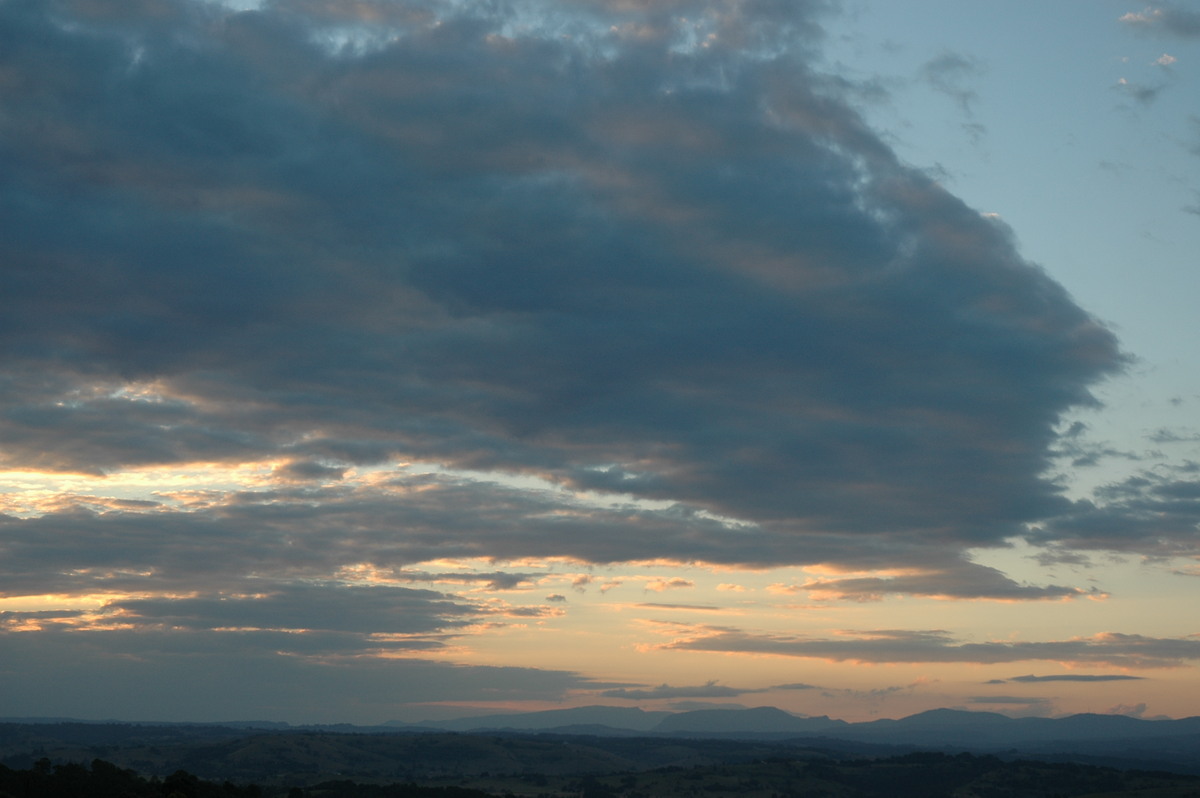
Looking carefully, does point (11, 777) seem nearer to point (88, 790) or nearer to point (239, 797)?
point (88, 790)

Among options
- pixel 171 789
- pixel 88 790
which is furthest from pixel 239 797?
pixel 171 789

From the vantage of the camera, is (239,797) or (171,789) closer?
(171,789)

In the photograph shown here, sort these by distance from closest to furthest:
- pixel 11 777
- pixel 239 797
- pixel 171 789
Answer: pixel 171 789 → pixel 11 777 → pixel 239 797

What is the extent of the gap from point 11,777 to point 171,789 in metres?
22.7

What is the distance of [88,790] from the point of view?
111 meters

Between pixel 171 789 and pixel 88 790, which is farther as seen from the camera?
pixel 88 790

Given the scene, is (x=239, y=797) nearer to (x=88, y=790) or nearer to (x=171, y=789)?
(x=88, y=790)

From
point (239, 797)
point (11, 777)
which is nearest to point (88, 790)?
point (11, 777)

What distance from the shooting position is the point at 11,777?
359 feet

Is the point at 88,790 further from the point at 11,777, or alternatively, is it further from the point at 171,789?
the point at 171,789

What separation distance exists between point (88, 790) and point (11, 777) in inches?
298

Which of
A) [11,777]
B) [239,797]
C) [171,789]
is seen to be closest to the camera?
[171,789]

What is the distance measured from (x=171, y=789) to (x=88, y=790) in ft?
59.9


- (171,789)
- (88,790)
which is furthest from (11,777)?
(171,789)
